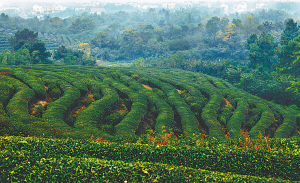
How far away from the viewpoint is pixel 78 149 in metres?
9.20

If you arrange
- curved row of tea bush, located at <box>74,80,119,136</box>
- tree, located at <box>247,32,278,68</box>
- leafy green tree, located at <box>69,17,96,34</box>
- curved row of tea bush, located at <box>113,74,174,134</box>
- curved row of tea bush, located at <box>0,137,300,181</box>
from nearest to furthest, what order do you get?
curved row of tea bush, located at <box>0,137,300,181</box> → curved row of tea bush, located at <box>74,80,119,136</box> → curved row of tea bush, located at <box>113,74,174,134</box> → tree, located at <box>247,32,278,68</box> → leafy green tree, located at <box>69,17,96,34</box>

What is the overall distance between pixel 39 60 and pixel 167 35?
258ft

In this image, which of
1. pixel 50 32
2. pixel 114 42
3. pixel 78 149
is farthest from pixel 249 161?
pixel 50 32

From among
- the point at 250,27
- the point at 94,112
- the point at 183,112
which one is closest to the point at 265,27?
the point at 250,27

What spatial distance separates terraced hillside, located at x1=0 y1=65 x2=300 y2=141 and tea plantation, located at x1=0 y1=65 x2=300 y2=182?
0.25 ft

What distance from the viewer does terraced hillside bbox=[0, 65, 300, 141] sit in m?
13.3

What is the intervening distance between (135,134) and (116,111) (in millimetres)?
3623

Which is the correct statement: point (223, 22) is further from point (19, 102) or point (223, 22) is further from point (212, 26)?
point (19, 102)

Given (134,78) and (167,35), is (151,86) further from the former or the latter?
(167,35)

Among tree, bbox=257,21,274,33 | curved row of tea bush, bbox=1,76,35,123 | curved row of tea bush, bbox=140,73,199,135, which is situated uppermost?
tree, bbox=257,21,274,33

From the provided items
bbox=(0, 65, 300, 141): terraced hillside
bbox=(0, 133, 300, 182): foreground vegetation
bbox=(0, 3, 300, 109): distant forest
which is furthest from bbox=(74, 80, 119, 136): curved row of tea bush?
bbox=(0, 3, 300, 109): distant forest

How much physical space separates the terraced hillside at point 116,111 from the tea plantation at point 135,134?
8 centimetres

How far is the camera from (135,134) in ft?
50.7

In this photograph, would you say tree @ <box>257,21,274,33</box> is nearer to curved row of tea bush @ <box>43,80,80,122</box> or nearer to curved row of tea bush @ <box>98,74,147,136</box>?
curved row of tea bush @ <box>98,74,147,136</box>
